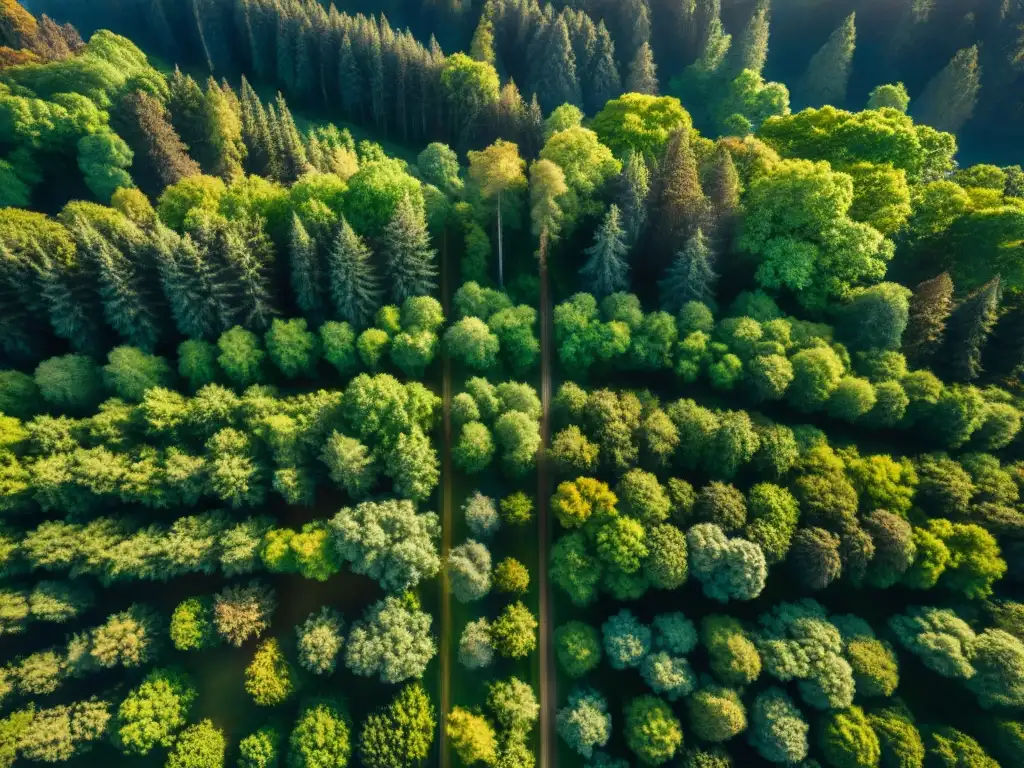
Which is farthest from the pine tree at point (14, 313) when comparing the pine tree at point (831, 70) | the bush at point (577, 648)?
the pine tree at point (831, 70)

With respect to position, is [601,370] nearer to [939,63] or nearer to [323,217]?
[323,217]

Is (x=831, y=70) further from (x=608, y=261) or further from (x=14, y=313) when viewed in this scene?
(x=14, y=313)

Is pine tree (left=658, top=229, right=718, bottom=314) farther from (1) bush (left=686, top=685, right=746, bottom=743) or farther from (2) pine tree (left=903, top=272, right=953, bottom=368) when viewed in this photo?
(1) bush (left=686, top=685, right=746, bottom=743)

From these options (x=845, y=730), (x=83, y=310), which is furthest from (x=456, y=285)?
(x=845, y=730)

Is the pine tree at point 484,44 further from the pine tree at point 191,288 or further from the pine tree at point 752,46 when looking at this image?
the pine tree at point 191,288

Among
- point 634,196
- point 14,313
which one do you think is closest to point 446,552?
point 634,196
